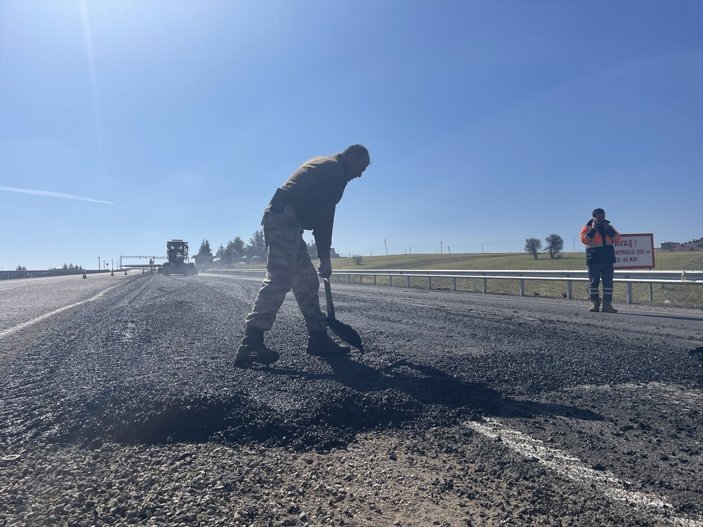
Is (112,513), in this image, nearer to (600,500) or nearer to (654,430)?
(600,500)

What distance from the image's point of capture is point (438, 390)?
3.27 meters

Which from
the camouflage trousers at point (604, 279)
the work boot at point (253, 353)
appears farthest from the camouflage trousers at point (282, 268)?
the camouflage trousers at point (604, 279)

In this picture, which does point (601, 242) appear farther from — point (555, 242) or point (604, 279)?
point (555, 242)

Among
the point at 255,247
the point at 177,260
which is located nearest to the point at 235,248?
the point at 255,247

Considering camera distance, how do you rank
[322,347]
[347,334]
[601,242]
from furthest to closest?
[601,242] → [347,334] → [322,347]

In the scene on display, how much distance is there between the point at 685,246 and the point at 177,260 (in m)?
53.1

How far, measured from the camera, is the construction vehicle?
179 feet

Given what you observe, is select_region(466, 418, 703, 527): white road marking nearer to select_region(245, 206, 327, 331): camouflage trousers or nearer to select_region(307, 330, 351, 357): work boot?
select_region(307, 330, 351, 357): work boot

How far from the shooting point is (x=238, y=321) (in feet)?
23.5

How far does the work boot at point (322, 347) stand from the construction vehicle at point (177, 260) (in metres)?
52.4

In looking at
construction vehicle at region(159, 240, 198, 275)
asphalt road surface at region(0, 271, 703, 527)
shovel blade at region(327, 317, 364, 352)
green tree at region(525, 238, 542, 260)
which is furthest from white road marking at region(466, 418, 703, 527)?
green tree at region(525, 238, 542, 260)

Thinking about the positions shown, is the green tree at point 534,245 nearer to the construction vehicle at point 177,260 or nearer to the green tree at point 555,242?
the green tree at point 555,242

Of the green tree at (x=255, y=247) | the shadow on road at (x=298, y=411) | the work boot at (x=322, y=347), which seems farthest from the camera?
the green tree at (x=255, y=247)

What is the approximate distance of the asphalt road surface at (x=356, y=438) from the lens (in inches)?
74.0
